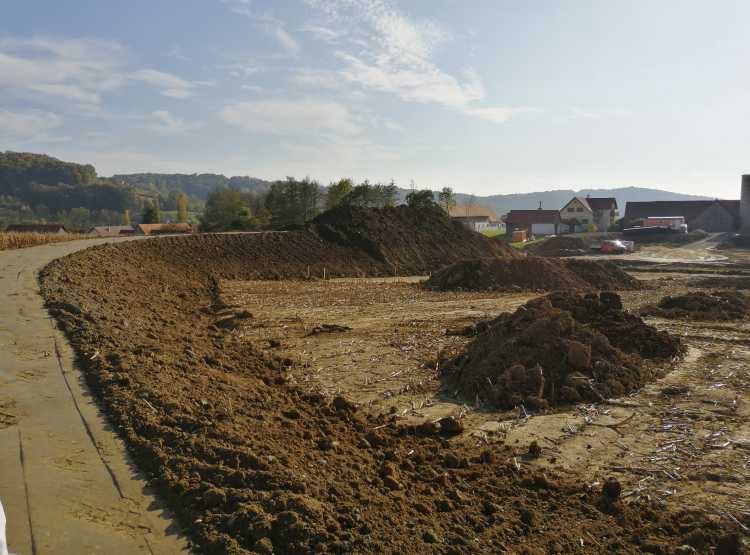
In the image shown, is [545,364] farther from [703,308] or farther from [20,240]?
[20,240]

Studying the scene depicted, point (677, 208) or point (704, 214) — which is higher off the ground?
point (677, 208)

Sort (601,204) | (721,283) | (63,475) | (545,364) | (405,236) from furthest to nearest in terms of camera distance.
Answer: (601,204)
(405,236)
(721,283)
(545,364)
(63,475)

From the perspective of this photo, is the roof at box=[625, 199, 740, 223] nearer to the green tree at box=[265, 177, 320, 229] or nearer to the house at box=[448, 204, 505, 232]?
the house at box=[448, 204, 505, 232]

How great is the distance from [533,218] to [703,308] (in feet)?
192

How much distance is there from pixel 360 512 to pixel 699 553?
2911mm

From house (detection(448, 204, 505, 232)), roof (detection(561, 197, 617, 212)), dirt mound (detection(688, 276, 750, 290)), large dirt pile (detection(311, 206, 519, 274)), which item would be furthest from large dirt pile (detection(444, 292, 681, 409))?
house (detection(448, 204, 505, 232))

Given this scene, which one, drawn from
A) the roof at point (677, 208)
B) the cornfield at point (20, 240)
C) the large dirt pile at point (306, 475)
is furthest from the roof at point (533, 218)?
the large dirt pile at point (306, 475)

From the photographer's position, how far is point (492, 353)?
34.1 ft

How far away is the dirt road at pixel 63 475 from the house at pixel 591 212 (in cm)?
7583

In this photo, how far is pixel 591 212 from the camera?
78.8 m

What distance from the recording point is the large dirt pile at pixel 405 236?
3312cm

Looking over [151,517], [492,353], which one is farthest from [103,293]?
[151,517]

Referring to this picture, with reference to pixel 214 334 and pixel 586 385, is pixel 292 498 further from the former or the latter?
pixel 214 334

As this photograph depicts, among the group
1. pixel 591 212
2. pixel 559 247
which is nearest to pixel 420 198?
pixel 559 247
